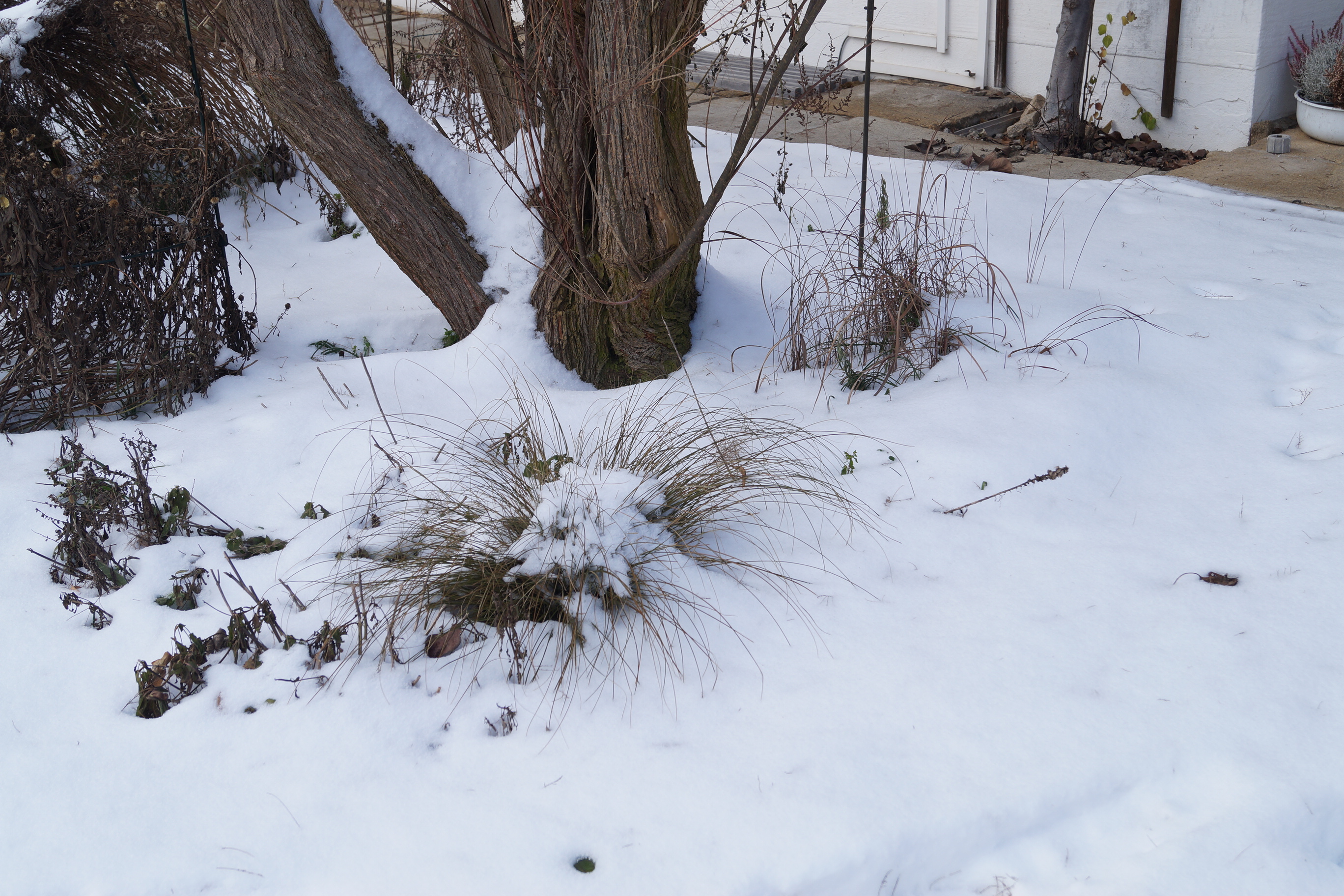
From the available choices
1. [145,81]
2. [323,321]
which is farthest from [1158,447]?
[145,81]

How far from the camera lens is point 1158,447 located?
9.12 ft

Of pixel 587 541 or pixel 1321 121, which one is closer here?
pixel 587 541

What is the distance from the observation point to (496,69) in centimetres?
390

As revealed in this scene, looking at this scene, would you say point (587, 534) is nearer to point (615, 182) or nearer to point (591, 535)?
point (591, 535)

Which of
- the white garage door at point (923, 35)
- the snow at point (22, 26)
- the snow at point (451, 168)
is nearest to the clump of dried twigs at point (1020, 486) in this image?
the snow at point (451, 168)

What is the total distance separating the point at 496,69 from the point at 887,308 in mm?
1764

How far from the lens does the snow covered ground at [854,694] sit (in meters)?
1.78

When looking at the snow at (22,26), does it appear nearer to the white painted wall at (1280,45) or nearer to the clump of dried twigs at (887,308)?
the clump of dried twigs at (887,308)

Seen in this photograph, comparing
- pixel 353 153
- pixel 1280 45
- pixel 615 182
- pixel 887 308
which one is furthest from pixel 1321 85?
pixel 353 153

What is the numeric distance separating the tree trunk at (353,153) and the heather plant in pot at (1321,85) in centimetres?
430

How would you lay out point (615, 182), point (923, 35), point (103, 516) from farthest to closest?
point (923, 35), point (615, 182), point (103, 516)

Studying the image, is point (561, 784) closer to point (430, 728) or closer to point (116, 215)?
point (430, 728)

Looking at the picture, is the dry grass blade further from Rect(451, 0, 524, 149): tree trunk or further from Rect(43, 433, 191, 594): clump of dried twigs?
Rect(451, 0, 524, 149): tree trunk

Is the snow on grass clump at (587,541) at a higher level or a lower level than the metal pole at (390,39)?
lower
